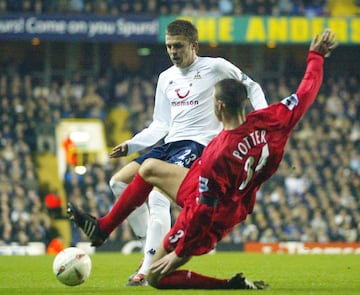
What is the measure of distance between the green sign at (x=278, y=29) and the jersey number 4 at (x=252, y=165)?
20.0m

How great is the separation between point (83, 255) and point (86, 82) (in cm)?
2008

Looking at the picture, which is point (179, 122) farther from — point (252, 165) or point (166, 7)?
point (166, 7)

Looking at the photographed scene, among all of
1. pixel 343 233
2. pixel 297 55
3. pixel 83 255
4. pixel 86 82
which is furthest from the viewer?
pixel 297 55

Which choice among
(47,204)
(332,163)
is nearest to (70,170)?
(47,204)

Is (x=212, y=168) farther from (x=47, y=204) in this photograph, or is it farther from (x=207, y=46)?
(x=207, y=46)

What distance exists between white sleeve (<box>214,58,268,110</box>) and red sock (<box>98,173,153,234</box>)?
1.26 meters

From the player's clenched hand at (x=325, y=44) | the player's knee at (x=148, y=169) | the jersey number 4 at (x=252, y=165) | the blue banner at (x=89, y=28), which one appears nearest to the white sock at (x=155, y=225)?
the player's knee at (x=148, y=169)

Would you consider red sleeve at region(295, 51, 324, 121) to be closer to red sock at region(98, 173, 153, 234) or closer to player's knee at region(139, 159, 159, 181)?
player's knee at region(139, 159, 159, 181)

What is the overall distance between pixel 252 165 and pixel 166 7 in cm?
2064

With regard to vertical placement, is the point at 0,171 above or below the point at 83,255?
below

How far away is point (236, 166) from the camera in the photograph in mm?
7719

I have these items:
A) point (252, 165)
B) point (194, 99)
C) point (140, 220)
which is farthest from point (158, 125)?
point (252, 165)

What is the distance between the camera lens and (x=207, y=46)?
98.4ft

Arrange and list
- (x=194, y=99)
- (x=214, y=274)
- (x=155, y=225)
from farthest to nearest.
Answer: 1. (x=214, y=274)
2. (x=194, y=99)
3. (x=155, y=225)
